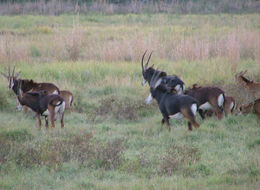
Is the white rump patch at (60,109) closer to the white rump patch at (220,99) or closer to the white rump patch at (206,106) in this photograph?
the white rump patch at (206,106)

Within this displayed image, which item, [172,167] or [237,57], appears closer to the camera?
[172,167]

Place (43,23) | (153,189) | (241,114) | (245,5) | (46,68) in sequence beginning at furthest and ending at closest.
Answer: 1. (245,5)
2. (43,23)
3. (46,68)
4. (241,114)
5. (153,189)

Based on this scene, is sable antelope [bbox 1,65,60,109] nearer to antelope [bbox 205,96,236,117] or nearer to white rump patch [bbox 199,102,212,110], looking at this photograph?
white rump patch [bbox 199,102,212,110]

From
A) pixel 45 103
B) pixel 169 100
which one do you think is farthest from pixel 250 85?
pixel 45 103

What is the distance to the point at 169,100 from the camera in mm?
7820

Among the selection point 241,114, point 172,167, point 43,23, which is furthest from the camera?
point 43,23

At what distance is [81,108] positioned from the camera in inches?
384

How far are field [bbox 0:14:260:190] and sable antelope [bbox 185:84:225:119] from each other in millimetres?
283

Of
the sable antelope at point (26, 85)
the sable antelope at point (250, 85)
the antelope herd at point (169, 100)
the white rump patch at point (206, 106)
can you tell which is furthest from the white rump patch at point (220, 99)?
the sable antelope at point (26, 85)

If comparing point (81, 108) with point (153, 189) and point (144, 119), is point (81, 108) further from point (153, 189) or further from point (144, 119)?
point (153, 189)

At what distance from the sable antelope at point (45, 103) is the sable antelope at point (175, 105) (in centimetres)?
194

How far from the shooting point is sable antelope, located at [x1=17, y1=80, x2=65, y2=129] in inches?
309

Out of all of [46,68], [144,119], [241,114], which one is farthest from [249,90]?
[46,68]

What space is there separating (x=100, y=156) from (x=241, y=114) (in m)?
3.86
